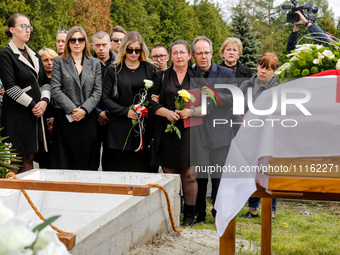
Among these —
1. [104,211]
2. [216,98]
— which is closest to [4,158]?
[104,211]

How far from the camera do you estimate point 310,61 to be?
3.36 m

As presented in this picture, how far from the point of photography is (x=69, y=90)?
618 cm

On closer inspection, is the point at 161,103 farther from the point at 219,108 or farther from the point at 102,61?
the point at 102,61

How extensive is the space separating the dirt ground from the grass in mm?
305

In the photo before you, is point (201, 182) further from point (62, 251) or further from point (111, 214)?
point (62, 251)

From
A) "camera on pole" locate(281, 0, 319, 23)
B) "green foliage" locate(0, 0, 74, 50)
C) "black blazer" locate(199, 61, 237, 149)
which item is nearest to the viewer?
"black blazer" locate(199, 61, 237, 149)

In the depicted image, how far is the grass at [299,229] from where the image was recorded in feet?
16.5

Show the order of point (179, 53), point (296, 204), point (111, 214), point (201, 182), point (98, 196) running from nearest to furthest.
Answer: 1. point (111, 214)
2. point (98, 196)
3. point (179, 53)
4. point (201, 182)
5. point (296, 204)

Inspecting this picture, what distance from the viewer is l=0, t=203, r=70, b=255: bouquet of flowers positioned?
3.36 ft

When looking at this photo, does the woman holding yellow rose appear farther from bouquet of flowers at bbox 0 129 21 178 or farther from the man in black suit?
bouquet of flowers at bbox 0 129 21 178

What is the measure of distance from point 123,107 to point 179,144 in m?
0.78

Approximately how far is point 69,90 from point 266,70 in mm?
2323

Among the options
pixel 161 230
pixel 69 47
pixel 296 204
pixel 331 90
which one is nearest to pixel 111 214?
pixel 161 230

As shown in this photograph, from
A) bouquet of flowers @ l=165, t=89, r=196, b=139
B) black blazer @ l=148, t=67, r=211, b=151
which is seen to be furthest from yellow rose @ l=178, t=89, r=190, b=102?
black blazer @ l=148, t=67, r=211, b=151
